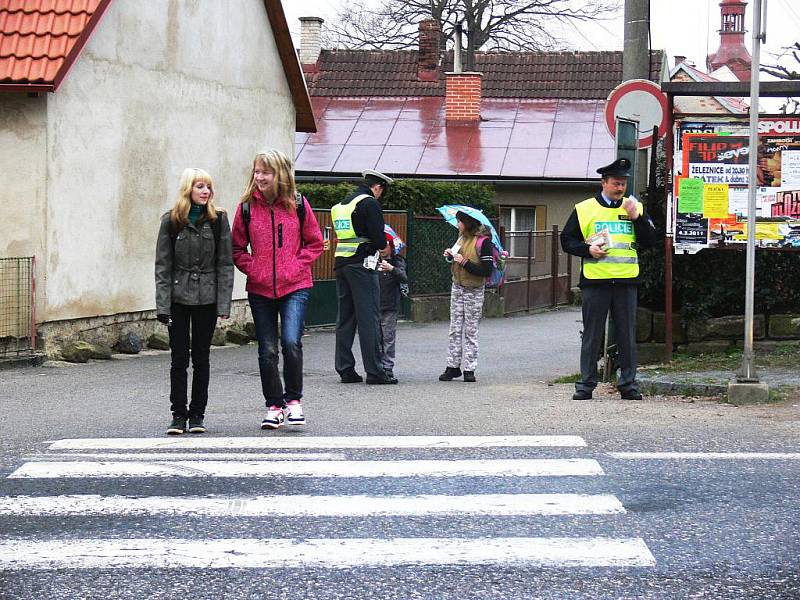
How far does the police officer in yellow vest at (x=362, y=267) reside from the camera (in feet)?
40.4

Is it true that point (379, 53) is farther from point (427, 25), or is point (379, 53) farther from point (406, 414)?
point (406, 414)

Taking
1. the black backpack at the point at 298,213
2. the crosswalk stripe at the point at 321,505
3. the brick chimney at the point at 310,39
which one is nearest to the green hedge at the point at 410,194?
the black backpack at the point at 298,213

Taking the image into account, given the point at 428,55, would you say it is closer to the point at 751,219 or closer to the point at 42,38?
the point at 42,38

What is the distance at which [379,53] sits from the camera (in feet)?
137

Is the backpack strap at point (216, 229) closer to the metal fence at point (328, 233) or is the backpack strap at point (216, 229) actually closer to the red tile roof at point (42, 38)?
the red tile roof at point (42, 38)

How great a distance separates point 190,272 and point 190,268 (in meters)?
0.03

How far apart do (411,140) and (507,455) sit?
28.8 metres

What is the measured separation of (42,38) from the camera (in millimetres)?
14602

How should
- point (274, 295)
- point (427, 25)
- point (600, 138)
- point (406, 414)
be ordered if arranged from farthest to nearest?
point (427, 25) < point (600, 138) < point (406, 414) < point (274, 295)

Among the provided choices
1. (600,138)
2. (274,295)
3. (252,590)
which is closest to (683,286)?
(274,295)

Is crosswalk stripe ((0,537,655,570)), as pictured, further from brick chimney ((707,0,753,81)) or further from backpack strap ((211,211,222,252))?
brick chimney ((707,0,753,81))

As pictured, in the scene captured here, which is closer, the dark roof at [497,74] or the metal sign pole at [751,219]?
A: the metal sign pole at [751,219]

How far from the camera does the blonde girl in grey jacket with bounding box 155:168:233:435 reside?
8703 millimetres

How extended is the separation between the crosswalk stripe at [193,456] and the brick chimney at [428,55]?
3337cm
